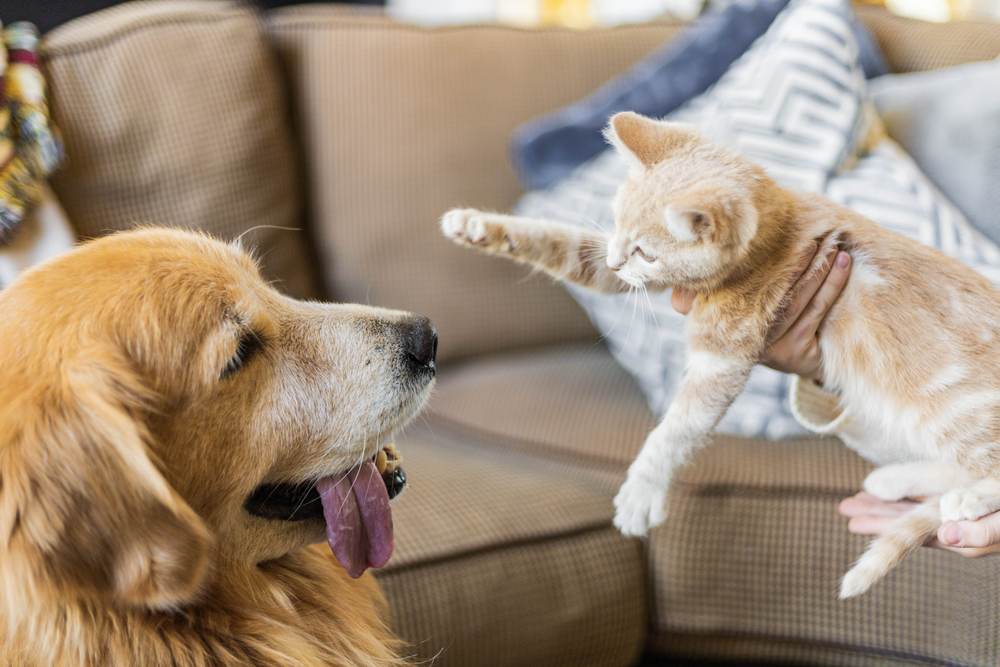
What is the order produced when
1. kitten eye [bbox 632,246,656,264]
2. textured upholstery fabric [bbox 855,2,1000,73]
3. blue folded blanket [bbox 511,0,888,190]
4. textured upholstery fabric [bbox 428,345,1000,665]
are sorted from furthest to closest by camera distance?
textured upholstery fabric [bbox 855,2,1000,73], blue folded blanket [bbox 511,0,888,190], textured upholstery fabric [bbox 428,345,1000,665], kitten eye [bbox 632,246,656,264]

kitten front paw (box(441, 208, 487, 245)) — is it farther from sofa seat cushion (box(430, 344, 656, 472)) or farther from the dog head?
sofa seat cushion (box(430, 344, 656, 472))

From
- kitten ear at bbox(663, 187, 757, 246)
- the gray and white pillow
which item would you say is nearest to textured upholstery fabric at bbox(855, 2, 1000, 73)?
the gray and white pillow

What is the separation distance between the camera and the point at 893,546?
918mm

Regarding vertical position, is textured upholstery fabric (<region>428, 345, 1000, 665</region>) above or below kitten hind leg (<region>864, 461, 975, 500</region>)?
below

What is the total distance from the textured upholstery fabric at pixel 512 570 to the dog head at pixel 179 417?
278 millimetres

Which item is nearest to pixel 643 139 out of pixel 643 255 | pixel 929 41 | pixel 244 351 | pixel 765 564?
pixel 643 255

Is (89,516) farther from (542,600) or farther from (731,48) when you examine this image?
(731,48)

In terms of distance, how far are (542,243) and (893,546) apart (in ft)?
2.09

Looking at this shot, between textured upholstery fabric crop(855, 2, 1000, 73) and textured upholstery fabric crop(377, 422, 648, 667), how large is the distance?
1644mm

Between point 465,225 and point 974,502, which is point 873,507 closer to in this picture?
point 974,502

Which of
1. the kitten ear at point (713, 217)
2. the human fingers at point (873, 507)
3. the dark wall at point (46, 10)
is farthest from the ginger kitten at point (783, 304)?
the dark wall at point (46, 10)

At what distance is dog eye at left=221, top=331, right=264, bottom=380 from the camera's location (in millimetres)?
841

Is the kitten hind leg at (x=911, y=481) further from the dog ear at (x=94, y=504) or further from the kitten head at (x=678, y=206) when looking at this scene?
the dog ear at (x=94, y=504)

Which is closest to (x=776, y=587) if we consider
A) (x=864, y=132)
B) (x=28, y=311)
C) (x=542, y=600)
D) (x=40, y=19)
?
(x=542, y=600)
